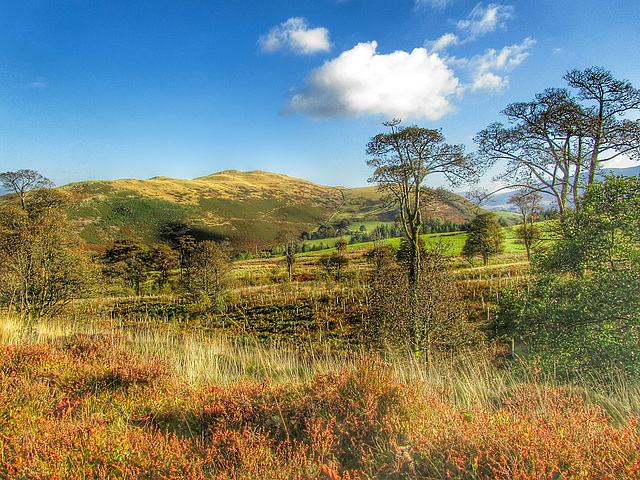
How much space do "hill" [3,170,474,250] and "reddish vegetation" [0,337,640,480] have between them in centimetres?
8068

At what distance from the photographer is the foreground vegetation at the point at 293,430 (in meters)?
2.15

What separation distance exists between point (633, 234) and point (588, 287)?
1223 millimetres

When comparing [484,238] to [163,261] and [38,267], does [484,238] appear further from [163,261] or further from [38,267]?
[163,261]

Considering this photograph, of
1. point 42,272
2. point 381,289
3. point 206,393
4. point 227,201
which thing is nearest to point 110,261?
point 42,272

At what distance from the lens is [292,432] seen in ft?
10.1

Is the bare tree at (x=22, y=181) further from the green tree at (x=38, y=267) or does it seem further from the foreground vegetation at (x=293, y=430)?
the foreground vegetation at (x=293, y=430)

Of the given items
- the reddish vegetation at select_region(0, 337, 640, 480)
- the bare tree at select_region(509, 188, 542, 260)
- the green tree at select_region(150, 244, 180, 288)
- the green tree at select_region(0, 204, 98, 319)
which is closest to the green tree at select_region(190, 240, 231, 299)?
the green tree at select_region(0, 204, 98, 319)

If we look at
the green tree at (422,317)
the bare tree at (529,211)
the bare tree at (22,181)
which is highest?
the bare tree at (22,181)

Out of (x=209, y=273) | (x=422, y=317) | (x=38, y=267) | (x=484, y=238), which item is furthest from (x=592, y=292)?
(x=484, y=238)

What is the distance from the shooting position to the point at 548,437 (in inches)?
84.4

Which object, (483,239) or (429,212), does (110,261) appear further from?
(483,239)

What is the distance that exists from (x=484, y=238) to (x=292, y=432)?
4276cm

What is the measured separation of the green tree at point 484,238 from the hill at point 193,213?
42.5 meters

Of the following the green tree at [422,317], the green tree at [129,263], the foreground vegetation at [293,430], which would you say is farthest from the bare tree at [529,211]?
the green tree at [129,263]
